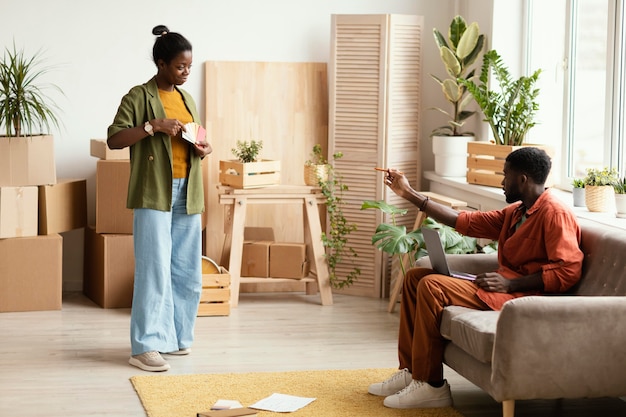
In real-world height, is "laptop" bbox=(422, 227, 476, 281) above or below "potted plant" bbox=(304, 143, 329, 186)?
below

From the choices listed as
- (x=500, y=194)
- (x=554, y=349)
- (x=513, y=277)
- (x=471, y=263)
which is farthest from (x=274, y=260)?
(x=554, y=349)

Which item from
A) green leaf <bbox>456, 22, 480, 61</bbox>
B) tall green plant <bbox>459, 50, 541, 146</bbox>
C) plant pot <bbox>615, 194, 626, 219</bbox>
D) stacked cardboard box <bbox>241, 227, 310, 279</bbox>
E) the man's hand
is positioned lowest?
stacked cardboard box <bbox>241, 227, 310, 279</bbox>

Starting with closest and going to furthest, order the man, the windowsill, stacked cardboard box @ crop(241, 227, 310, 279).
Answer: the man < the windowsill < stacked cardboard box @ crop(241, 227, 310, 279)

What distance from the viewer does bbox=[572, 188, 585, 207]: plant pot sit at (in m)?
4.68

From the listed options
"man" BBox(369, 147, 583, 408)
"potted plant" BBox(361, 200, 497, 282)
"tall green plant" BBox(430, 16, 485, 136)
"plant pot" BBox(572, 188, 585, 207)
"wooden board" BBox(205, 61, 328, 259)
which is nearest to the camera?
"man" BBox(369, 147, 583, 408)

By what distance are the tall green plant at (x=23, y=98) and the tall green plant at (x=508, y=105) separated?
Answer: 2479 millimetres

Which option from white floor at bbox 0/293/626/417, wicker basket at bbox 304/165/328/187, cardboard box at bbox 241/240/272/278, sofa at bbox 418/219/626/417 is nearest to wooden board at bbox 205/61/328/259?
cardboard box at bbox 241/240/272/278

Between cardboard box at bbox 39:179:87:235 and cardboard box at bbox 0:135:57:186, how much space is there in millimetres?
89

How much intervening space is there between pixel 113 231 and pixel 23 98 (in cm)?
93

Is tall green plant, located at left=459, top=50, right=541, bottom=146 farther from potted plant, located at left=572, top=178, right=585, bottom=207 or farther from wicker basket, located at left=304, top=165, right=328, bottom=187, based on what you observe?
wicker basket, located at left=304, top=165, right=328, bottom=187

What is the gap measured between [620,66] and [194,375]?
255 centimetres

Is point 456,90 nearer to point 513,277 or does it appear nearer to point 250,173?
point 250,173

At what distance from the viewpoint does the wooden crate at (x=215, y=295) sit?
5.40 m

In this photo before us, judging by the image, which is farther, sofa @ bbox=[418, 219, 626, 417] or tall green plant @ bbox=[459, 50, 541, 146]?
tall green plant @ bbox=[459, 50, 541, 146]
